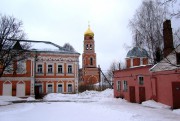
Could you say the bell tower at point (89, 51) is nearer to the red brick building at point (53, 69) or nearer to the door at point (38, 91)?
the red brick building at point (53, 69)

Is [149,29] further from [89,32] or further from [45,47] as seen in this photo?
[89,32]

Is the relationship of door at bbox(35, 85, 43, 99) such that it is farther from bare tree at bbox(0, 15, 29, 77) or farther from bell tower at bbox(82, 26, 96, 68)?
bell tower at bbox(82, 26, 96, 68)

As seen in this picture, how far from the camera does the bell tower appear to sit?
6447 cm

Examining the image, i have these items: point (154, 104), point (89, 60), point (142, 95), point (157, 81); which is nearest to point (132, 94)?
point (142, 95)

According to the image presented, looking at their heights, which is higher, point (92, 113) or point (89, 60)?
point (89, 60)

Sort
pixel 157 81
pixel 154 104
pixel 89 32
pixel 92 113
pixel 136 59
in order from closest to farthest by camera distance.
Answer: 1. pixel 92 113
2. pixel 154 104
3. pixel 157 81
4. pixel 136 59
5. pixel 89 32

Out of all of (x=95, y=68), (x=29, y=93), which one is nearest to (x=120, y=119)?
(x=29, y=93)

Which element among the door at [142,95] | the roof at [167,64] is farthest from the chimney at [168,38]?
the door at [142,95]

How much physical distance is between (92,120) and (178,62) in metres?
9.32

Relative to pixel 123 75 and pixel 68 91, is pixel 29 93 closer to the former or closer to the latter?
pixel 68 91

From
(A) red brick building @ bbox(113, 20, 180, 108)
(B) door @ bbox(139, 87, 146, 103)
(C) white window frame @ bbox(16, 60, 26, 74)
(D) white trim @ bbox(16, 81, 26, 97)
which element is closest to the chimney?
(A) red brick building @ bbox(113, 20, 180, 108)

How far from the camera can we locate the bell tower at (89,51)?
64.5m

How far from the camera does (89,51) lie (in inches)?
2594

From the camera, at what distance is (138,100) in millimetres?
24953
